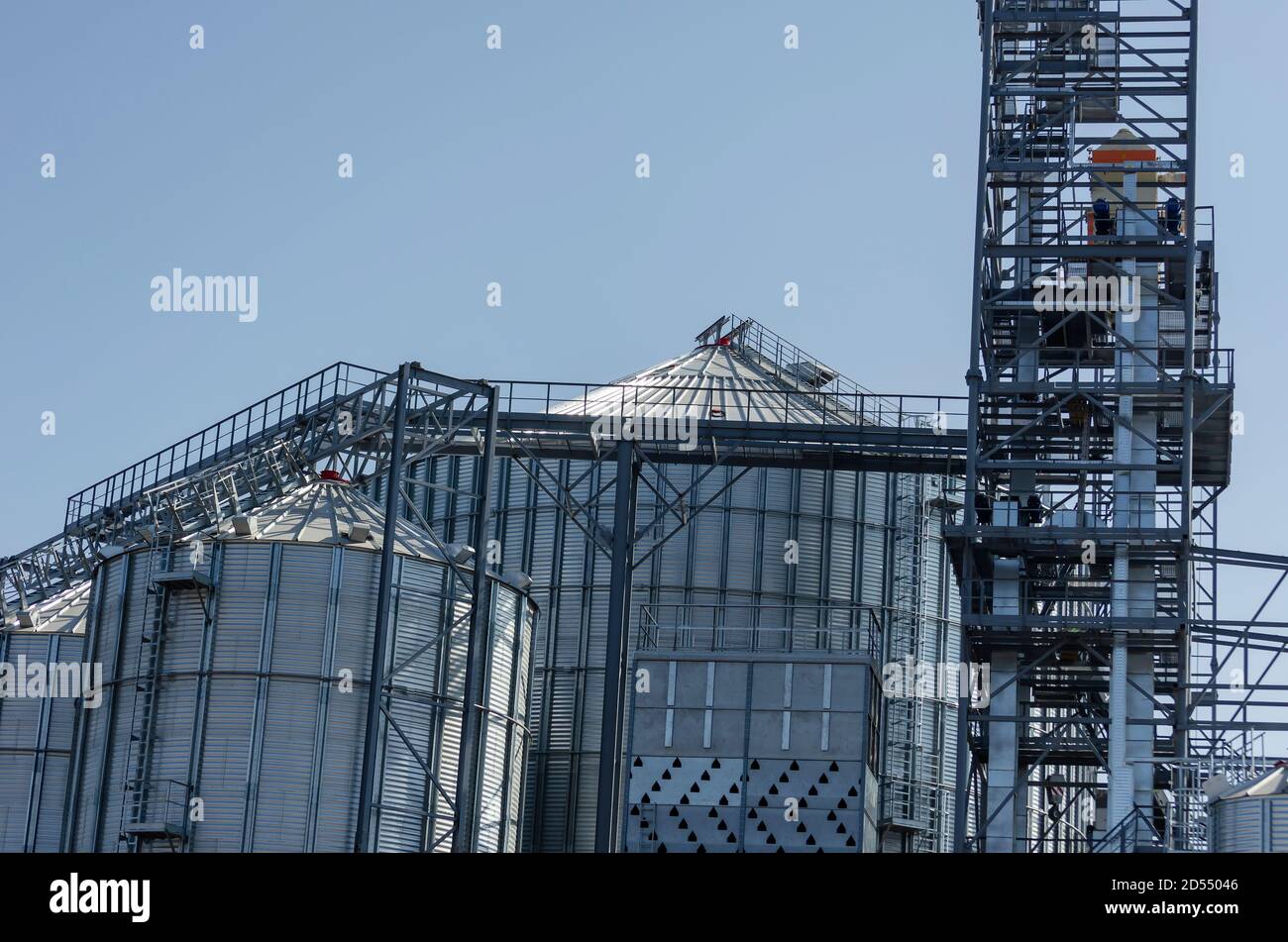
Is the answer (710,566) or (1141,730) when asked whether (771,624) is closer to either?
(710,566)

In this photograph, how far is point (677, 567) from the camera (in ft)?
173

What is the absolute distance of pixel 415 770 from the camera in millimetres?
40812

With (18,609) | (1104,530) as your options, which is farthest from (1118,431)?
(18,609)

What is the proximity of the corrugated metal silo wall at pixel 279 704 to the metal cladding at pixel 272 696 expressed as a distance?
30 millimetres

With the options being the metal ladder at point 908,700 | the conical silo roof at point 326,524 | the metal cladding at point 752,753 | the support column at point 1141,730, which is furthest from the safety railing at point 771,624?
the support column at point 1141,730

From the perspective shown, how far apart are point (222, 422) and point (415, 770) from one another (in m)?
12.4

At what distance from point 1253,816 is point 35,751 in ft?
97.3

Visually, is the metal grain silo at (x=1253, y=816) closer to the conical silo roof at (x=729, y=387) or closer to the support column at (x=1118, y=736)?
the support column at (x=1118, y=736)

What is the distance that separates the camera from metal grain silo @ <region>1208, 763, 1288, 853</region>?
2962 centimetres

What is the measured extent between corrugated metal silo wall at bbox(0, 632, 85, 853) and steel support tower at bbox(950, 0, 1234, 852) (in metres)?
21.7

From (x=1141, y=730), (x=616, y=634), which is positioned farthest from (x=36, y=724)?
(x=1141, y=730)
